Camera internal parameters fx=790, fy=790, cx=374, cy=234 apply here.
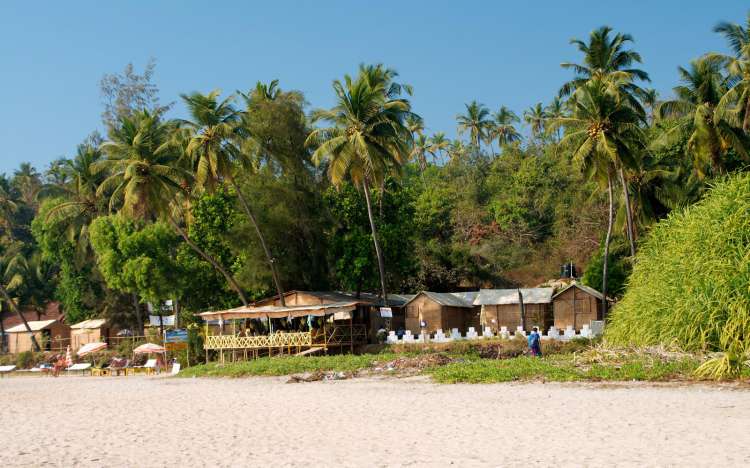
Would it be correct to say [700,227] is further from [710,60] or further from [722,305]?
[710,60]

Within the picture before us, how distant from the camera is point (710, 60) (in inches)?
1388

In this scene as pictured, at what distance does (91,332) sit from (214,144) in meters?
20.5

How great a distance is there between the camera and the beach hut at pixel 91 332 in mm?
51438

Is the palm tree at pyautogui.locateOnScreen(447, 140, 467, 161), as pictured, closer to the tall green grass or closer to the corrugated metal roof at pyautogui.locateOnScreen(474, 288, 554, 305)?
the corrugated metal roof at pyautogui.locateOnScreen(474, 288, 554, 305)

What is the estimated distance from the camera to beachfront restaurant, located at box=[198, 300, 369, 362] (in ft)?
113

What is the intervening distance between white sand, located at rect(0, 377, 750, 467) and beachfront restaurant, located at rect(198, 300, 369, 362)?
50.9ft

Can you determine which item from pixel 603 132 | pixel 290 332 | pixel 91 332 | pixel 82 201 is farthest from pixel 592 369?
pixel 91 332

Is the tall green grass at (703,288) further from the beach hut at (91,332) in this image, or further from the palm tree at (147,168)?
the beach hut at (91,332)

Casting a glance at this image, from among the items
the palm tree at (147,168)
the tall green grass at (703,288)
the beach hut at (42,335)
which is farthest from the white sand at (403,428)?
the beach hut at (42,335)

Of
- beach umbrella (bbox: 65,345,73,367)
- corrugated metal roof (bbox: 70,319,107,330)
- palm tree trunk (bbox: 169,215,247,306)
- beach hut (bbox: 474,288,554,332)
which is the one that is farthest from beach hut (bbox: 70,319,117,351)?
beach hut (bbox: 474,288,554,332)

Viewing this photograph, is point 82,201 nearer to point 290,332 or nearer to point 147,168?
point 147,168

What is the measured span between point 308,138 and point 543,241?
29295mm

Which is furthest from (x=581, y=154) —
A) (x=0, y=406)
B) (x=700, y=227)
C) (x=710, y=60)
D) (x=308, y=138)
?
(x=0, y=406)

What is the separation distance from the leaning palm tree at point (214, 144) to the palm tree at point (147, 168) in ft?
4.04
